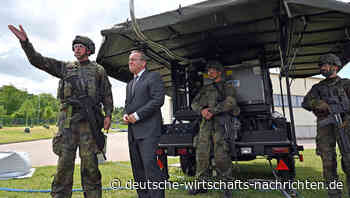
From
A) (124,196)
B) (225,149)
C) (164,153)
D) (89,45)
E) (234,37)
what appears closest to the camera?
(89,45)

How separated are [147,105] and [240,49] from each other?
126 inches

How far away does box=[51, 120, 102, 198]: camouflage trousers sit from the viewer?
106 inches

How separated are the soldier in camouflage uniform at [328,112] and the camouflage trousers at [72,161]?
307cm

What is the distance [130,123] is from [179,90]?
2.74m

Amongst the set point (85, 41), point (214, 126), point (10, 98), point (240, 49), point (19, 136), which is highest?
point (10, 98)

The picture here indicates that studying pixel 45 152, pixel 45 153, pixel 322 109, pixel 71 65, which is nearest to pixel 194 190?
pixel 322 109

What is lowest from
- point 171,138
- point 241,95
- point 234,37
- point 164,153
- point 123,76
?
point 164,153

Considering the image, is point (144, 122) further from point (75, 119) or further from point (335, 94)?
point (335, 94)

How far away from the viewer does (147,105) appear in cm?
261

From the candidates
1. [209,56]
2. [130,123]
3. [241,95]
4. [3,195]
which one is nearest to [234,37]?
[209,56]

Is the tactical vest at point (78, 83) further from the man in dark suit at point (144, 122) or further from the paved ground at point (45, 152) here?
the paved ground at point (45, 152)

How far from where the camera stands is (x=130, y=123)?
9.01ft

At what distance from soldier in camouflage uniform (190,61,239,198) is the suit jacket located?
1.19 m

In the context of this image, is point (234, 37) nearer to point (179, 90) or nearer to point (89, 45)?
point (179, 90)
